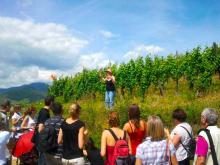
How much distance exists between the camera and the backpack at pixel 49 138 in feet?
26.8

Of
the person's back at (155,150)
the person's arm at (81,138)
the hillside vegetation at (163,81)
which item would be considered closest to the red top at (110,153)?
the person's arm at (81,138)

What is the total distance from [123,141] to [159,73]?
26.7 metres

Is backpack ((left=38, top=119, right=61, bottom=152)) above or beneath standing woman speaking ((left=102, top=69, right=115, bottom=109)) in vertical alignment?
beneath

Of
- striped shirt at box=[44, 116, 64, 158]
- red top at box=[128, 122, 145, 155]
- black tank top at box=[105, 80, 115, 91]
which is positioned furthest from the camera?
black tank top at box=[105, 80, 115, 91]

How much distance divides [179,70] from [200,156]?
2657cm

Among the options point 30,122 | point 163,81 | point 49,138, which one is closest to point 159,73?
point 163,81

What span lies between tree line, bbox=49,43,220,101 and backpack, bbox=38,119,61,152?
1612 centimetres

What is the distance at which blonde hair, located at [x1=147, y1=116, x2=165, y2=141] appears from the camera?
213 inches

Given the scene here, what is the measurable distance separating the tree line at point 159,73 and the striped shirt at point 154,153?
739 inches

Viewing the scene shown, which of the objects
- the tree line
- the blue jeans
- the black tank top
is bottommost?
the blue jeans

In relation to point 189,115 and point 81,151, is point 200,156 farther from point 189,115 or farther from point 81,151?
point 189,115

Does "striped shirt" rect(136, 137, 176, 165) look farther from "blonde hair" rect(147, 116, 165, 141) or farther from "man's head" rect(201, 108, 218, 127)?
"man's head" rect(201, 108, 218, 127)

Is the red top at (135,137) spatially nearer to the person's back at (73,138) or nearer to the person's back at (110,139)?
the person's back at (110,139)

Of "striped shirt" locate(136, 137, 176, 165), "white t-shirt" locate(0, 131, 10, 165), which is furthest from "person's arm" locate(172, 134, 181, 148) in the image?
"white t-shirt" locate(0, 131, 10, 165)
